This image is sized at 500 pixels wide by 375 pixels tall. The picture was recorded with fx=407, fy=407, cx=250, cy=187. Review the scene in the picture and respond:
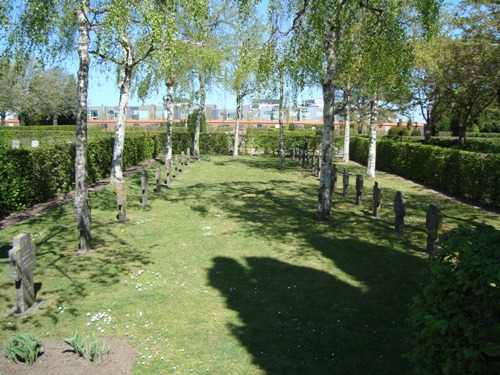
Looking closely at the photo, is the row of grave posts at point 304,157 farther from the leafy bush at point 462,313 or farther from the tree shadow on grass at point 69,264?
the leafy bush at point 462,313

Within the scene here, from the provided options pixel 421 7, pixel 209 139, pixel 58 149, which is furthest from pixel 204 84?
pixel 421 7

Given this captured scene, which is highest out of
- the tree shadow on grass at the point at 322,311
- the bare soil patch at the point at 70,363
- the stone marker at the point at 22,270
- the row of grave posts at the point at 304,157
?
the row of grave posts at the point at 304,157

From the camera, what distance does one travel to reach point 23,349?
438cm

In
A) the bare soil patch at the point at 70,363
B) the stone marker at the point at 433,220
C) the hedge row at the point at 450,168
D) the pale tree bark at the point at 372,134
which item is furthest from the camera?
the pale tree bark at the point at 372,134

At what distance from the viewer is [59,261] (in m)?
7.57

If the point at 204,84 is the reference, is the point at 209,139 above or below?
below

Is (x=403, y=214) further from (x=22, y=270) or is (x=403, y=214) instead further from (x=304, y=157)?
(x=304, y=157)

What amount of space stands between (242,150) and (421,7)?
25.2 meters

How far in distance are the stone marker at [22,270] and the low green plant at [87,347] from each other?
153cm

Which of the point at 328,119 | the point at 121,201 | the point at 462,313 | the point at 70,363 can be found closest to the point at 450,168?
the point at 328,119

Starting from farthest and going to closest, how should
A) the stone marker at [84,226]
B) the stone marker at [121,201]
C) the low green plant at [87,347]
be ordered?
the stone marker at [121,201] < the stone marker at [84,226] < the low green plant at [87,347]

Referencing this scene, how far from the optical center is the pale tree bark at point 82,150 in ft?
26.3

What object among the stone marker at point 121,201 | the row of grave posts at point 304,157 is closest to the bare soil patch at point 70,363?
the stone marker at point 121,201

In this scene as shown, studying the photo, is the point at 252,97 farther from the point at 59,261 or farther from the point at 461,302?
the point at 461,302
